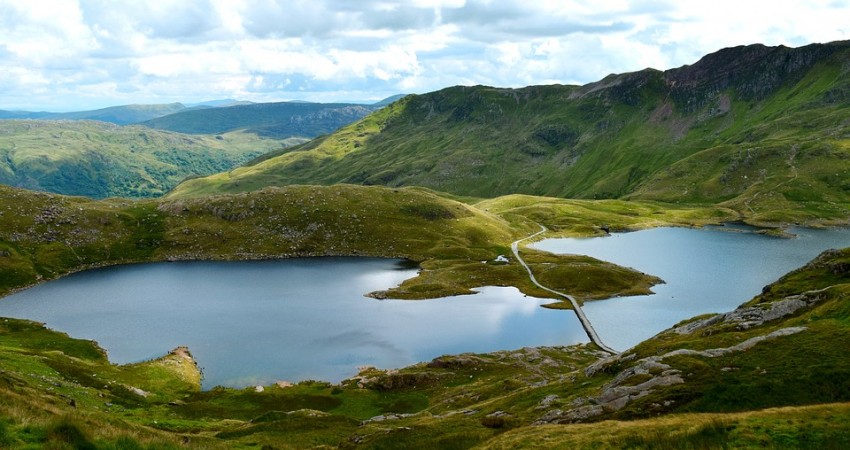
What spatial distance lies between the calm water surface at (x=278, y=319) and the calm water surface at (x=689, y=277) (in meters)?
10.9

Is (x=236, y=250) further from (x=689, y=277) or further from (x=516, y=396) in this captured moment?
(x=516, y=396)

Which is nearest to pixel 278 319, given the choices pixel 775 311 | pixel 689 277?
pixel 775 311

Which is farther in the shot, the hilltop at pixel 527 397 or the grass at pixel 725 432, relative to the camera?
the hilltop at pixel 527 397

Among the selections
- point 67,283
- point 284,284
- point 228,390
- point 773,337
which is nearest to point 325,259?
point 284,284

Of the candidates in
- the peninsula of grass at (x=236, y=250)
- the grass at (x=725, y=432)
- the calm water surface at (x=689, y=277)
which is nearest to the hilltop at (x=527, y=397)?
the grass at (x=725, y=432)

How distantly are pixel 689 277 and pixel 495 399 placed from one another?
385 feet

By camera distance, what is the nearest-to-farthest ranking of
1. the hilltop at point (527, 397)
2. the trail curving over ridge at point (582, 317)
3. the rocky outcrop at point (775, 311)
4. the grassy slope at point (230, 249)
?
the hilltop at point (527, 397)
the rocky outcrop at point (775, 311)
the trail curving over ridge at point (582, 317)
the grassy slope at point (230, 249)

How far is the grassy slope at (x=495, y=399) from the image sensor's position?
25.0 m

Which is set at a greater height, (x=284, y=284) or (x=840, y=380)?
(x=284, y=284)

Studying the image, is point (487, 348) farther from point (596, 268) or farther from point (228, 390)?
point (596, 268)

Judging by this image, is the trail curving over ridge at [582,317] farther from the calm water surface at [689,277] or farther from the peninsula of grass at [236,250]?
the peninsula of grass at [236,250]

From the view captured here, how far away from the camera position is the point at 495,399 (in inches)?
2109

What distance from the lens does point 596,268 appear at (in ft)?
489

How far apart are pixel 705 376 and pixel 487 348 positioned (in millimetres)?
65471
